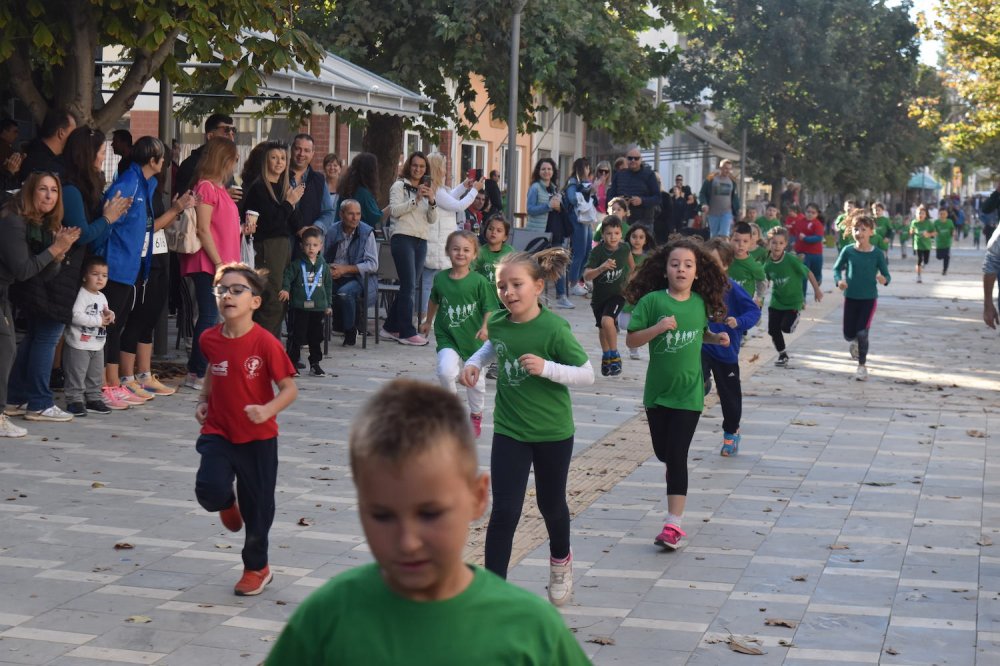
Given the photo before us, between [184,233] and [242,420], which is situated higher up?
[184,233]

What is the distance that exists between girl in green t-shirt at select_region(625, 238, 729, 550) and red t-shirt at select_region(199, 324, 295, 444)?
6.51 feet

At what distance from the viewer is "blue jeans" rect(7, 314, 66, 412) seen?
403 inches

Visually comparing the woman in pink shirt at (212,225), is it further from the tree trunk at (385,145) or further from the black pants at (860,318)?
the tree trunk at (385,145)

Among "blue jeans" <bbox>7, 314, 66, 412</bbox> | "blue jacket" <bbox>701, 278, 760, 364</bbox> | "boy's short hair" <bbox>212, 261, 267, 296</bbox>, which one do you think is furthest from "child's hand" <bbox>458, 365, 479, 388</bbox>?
"blue jeans" <bbox>7, 314, 66, 412</bbox>

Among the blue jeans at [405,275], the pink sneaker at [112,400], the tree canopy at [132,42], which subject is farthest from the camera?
the blue jeans at [405,275]

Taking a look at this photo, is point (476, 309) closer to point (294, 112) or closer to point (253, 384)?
point (253, 384)

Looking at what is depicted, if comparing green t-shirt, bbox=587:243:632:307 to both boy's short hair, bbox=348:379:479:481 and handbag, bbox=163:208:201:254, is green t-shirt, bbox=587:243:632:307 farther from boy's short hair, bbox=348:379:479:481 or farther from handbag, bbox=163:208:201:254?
boy's short hair, bbox=348:379:479:481

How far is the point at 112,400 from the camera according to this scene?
11.1 metres

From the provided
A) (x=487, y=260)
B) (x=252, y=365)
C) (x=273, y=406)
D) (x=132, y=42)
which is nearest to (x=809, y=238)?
(x=487, y=260)

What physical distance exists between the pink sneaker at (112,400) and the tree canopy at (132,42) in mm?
2186

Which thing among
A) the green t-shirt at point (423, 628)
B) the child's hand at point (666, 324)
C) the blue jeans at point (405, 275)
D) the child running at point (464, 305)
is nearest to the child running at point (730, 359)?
the child running at point (464, 305)

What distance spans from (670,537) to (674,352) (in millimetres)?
945

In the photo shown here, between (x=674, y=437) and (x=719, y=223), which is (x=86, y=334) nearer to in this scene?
(x=674, y=437)

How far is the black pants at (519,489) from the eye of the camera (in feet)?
19.7
